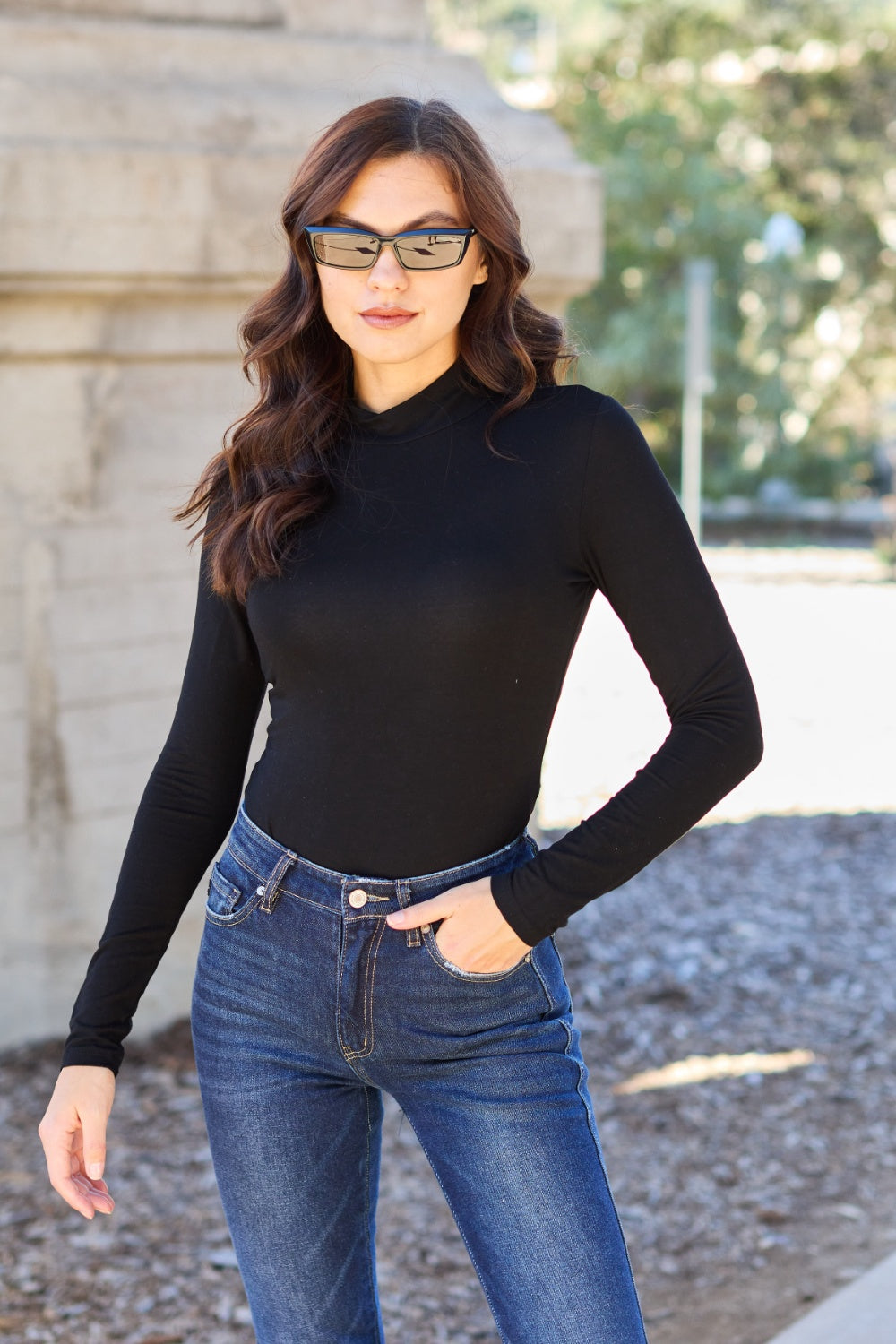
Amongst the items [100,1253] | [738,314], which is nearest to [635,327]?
[738,314]

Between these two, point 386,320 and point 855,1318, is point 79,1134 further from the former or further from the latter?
point 855,1318

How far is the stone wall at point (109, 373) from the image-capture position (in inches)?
157

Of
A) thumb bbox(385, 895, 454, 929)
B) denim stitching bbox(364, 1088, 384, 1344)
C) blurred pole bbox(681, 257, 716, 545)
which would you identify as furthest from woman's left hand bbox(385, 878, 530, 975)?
blurred pole bbox(681, 257, 716, 545)

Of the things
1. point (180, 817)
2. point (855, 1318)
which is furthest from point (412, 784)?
point (855, 1318)

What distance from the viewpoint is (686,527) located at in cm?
179

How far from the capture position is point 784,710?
9.24 metres

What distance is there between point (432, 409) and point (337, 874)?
0.60 metres

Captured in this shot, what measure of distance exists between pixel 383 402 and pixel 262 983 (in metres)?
0.75

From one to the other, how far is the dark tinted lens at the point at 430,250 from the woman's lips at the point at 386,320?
0.20 ft

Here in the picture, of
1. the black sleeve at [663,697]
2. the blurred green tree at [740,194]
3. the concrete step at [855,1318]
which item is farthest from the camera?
the blurred green tree at [740,194]

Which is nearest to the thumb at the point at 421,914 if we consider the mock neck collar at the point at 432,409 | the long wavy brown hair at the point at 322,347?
the long wavy brown hair at the point at 322,347

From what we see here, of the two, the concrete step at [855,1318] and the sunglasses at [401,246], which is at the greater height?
the sunglasses at [401,246]

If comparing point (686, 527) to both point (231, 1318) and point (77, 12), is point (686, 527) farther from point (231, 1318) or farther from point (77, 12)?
point (77, 12)

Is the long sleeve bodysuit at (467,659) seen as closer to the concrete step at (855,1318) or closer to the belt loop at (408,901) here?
the belt loop at (408,901)
